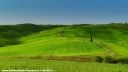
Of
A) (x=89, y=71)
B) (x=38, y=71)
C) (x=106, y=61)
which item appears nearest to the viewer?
(x=38, y=71)

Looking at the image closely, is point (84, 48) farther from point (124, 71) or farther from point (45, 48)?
point (124, 71)

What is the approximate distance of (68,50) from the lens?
257 ft

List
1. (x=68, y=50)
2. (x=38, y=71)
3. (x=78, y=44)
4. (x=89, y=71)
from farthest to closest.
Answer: (x=78, y=44) < (x=68, y=50) < (x=89, y=71) < (x=38, y=71)

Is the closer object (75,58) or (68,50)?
(75,58)

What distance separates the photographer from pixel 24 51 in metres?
78.9

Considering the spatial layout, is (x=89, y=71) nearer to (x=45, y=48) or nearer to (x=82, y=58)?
(x=82, y=58)

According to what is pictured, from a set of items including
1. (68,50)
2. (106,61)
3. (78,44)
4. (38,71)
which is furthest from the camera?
(78,44)

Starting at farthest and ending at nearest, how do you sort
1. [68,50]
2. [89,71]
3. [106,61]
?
[68,50] → [106,61] → [89,71]

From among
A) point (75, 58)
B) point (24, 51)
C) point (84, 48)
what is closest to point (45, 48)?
point (24, 51)

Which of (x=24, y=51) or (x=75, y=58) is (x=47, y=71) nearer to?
(x=75, y=58)

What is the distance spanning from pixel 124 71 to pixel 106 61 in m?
17.9

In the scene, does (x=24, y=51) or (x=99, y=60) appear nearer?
(x=99, y=60)

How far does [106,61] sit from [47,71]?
1004 inches

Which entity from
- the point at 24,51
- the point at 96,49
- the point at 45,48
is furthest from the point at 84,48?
the point at 24,51
